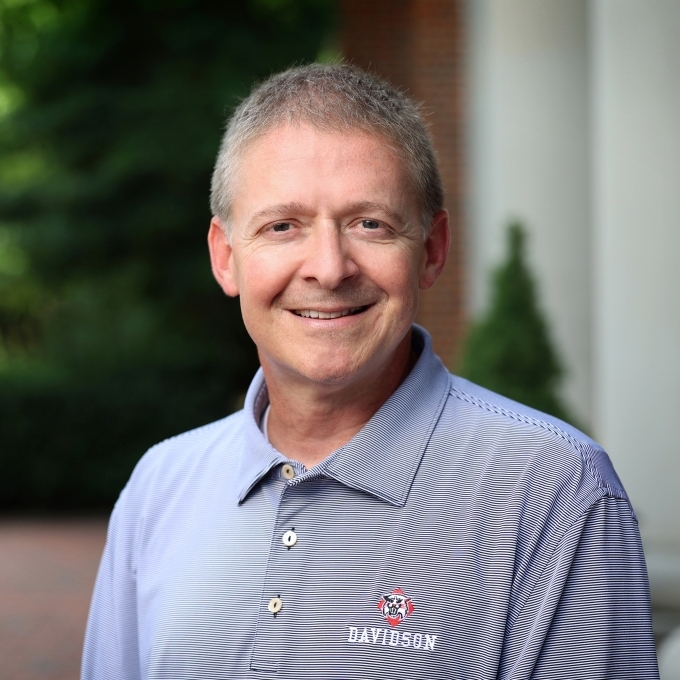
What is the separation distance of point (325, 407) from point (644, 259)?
326 centimetres

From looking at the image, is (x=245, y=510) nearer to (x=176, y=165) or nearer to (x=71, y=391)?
(x=71, y=391)

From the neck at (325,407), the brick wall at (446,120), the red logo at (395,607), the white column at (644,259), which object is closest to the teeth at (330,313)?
the neck at (325,407)

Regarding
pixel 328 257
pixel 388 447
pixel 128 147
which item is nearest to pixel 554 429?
pixel 388 447

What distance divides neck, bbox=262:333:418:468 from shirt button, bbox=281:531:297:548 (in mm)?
227

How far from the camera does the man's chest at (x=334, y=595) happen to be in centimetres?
175

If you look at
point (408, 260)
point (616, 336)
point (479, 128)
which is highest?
point (479, 128)

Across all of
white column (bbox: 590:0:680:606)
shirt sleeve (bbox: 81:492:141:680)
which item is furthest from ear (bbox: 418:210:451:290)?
white column (bbox: 590:0:680:606)

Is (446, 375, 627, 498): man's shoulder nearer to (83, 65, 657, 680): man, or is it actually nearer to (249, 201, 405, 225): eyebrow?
(83, 65, 657, 680): man

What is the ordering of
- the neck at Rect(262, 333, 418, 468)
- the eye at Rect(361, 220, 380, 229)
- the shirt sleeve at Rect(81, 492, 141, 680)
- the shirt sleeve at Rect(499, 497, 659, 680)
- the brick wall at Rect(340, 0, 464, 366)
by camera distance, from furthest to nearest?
1. the brick wall at Rect(340, 0, 464, 366)
2. the shirt sleeve at Rect(81, 492, 141, 680)
3. the neck at Rect(262, 333, 418, 468)
4. the eye at Rect(361, 220, 380, 229)
5. the shirt sleeve at Rect(499, 497, 659, 680)

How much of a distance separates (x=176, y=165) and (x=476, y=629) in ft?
46.5

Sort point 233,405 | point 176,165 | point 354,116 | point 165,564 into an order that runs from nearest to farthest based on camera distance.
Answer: point 354,116, point 165,564, point 233,405, point 176,165

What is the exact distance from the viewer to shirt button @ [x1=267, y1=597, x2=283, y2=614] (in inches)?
72.8

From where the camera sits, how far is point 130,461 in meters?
12.5

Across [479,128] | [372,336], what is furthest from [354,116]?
[479,128]
